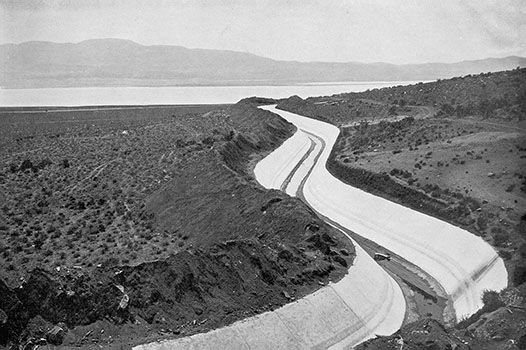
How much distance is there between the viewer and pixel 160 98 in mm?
180250

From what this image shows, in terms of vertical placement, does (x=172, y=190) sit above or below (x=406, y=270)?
above

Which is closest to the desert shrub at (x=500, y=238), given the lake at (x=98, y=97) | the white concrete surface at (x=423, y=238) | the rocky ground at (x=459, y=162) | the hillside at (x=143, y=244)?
the rocky ground at (x=459, y=162)

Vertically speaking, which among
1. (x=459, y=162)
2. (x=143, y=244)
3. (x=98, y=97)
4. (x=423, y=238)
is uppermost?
(x=143, y=244)

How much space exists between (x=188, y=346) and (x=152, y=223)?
1630 cm

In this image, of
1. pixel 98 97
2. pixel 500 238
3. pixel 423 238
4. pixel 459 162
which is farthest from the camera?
pixel 98 97

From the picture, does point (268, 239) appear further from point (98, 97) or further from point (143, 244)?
point (98, 97)

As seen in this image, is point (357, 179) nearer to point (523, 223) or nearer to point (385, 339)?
point (523, 223)

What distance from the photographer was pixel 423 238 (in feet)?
159

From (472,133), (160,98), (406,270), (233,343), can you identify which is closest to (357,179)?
(472,133)

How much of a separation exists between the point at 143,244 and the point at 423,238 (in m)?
22.0

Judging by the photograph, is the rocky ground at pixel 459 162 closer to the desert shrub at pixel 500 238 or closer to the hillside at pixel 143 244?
the desert shrub at pixel 500 238

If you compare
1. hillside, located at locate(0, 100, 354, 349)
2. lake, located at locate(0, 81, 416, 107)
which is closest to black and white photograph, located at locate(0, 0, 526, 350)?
hillside, located at locate(0, 100, 354, 349)

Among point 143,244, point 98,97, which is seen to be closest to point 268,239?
point 143,244

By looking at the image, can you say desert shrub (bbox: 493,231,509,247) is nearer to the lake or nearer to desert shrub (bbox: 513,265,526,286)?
desert shrub (bbox: 513,265,526,286)
